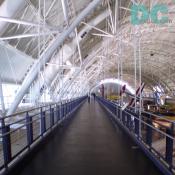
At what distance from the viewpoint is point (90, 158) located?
7.20 m

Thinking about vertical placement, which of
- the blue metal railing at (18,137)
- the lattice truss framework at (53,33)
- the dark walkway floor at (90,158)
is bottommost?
the dark walkway floor at (90,158)

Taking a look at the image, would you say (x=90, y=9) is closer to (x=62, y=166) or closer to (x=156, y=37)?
(x=62, y=166)

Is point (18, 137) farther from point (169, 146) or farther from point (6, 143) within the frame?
point (169, 146)

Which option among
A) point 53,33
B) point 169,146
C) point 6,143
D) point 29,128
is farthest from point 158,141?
point 53,33

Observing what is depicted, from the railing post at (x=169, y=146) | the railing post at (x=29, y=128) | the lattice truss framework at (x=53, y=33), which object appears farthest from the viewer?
the lattice truss framework at (x=53, y=33)

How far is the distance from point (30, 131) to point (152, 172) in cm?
378

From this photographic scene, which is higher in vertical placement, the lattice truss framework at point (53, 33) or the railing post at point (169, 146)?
the lattice truss framework at point (53, 33)

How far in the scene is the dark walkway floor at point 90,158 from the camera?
6.12 meters

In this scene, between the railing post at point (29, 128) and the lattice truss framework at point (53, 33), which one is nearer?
the railing post at point (29, 128)

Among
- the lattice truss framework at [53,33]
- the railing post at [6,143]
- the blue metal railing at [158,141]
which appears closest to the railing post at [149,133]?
the blue metal railing at [158,141]

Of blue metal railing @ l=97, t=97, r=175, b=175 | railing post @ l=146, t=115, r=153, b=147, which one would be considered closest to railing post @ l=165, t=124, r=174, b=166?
blue metal railing @ l=97, t=97, r=175, b=175

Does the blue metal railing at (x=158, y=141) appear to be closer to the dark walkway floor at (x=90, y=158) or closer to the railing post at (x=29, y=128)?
the dark walkway floor at (x=90, y=158)

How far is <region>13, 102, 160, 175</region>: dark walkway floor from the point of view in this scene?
6125mm

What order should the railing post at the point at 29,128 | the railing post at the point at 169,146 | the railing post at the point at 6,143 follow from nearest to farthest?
the railing post at the point at 169,146 < the railing post at the point at 6,143 < the railing post at the point at 29,128
